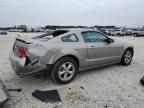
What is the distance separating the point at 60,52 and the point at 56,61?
0.25 m

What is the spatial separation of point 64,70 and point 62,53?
469 mm

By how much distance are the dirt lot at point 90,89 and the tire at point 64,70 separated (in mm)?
174

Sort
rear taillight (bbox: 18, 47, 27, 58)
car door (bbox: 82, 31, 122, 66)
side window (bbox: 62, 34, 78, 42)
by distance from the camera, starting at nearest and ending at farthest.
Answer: rear taillight (bbox: 18, 47, 27, 58) → side window (bbox: 62, 34, 78, 42) → car door (bbox: 82, 31, 122, 66)

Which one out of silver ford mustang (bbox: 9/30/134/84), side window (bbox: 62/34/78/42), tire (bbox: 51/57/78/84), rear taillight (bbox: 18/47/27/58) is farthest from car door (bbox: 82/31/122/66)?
rear taillight (bbox: 18/47/27/58)

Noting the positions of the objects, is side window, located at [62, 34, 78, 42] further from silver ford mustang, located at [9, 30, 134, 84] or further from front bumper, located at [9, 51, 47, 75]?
front bumper, located at [9, 51, 47, 75]

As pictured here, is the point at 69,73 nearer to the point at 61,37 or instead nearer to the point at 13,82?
the point at 61,37

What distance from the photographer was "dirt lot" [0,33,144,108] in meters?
3.70

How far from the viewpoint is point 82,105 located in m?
3.65

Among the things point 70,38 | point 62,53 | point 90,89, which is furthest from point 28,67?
point 90,89

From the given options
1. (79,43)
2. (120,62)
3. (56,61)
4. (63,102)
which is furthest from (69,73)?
(120,62)

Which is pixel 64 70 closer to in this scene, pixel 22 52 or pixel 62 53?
pixel 62 53

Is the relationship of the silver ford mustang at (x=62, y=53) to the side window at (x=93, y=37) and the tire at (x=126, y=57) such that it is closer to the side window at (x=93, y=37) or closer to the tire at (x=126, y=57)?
the side window at (x=93, y=37)

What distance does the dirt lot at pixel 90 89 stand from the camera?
3701mm

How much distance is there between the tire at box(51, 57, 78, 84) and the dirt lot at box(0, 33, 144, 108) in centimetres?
17
